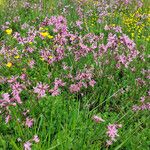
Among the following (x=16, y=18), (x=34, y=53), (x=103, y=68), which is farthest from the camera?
(x=16, y=18)

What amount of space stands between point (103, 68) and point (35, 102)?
39.8 inches

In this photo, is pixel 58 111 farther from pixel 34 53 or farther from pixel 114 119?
pixel 34 53

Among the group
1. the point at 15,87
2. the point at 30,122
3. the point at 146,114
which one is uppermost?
the point at 15,87

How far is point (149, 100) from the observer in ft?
12.0

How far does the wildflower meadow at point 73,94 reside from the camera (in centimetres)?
298

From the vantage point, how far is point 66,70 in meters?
4.20

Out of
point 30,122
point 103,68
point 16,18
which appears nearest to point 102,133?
point 30,122

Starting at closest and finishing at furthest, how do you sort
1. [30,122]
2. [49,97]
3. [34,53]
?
1. [30,122]
2. [49,97]
3. [34,53]

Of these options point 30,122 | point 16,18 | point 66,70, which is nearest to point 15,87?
point 30,122

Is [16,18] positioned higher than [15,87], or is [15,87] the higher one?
[15,87]

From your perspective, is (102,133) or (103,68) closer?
(102,133)

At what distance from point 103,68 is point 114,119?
0.89 meters

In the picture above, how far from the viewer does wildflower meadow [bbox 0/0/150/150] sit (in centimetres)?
298

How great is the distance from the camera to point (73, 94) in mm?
3762
